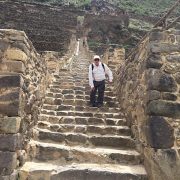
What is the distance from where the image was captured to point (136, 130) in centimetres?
564

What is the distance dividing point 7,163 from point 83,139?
5.34ft

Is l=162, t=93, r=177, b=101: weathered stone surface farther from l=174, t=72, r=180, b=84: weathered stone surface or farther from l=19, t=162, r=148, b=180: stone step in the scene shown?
l=19, t=162, r=148, b=180: stone step

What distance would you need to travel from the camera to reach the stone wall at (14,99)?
177 inches

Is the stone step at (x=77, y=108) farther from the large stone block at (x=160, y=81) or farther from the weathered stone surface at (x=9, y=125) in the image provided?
the weathered stone surface at (x=9, y=125)

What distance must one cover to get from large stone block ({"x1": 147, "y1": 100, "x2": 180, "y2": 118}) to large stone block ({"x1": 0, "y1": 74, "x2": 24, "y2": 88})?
6.26 ft

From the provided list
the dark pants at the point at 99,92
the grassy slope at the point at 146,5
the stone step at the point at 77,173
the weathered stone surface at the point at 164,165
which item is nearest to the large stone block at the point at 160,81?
the weathered stone surface at the point at 164,165

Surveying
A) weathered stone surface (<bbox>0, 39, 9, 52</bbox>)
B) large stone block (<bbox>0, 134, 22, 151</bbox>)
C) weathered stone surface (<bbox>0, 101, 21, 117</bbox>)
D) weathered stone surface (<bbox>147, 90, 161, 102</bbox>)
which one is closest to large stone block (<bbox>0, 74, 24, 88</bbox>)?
Answer: weathered stone surface (<bbox>0, 101, 21, 117</bbox>)

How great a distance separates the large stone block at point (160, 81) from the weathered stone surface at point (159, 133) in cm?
48

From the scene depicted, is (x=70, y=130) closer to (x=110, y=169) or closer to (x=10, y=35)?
(x=110, y=169)

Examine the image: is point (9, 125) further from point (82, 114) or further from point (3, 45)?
point (82, 114)

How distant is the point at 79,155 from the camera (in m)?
5.27

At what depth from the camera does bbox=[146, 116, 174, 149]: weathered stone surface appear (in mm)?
4730

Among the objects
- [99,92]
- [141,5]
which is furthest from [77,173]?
[141,5]

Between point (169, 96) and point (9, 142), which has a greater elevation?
point (169, 96)
